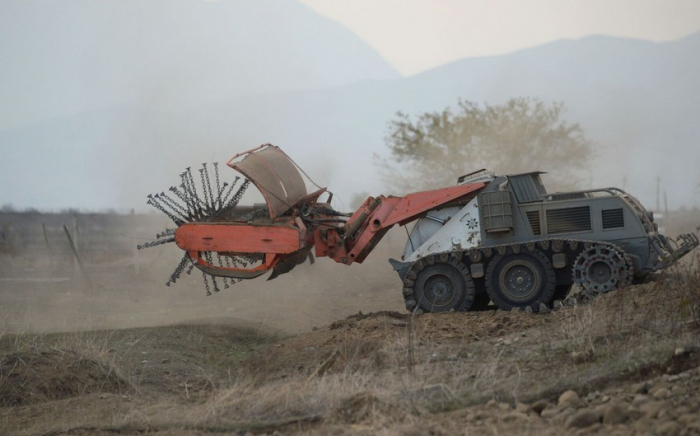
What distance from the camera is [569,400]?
741cm

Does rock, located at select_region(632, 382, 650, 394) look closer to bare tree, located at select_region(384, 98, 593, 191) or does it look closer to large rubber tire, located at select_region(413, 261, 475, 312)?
large rubber tire, located at select_region(413, 261, 475, 312)

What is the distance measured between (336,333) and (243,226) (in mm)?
2531

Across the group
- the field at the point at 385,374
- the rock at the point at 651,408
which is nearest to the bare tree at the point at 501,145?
the field at the point at 385,374

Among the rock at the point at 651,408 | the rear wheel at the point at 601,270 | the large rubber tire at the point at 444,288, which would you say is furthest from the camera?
the large rubber tire at the point at 444,288

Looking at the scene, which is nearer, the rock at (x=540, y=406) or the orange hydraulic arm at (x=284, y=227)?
the rock at (x=540, y=406)

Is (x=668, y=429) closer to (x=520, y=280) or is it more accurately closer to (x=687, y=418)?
(x=687, y=418)

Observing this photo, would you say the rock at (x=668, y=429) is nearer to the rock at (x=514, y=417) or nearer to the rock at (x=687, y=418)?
the rock at (x=687, y=418)

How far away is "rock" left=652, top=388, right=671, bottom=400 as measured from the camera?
7094 mm

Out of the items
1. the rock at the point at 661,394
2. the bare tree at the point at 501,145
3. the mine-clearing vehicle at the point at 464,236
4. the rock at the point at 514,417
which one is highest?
the bare tree at the point at 501,145

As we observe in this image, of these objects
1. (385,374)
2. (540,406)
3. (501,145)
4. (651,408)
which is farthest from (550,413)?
(501,145)

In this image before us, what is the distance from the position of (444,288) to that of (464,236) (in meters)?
0.88

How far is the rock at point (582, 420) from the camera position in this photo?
22.4 feet

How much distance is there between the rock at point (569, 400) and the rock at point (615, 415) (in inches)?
21.7

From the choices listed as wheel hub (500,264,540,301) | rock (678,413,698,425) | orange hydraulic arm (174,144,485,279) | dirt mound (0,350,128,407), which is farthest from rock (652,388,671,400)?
orange hydraulic arm (174,144,485,279)
